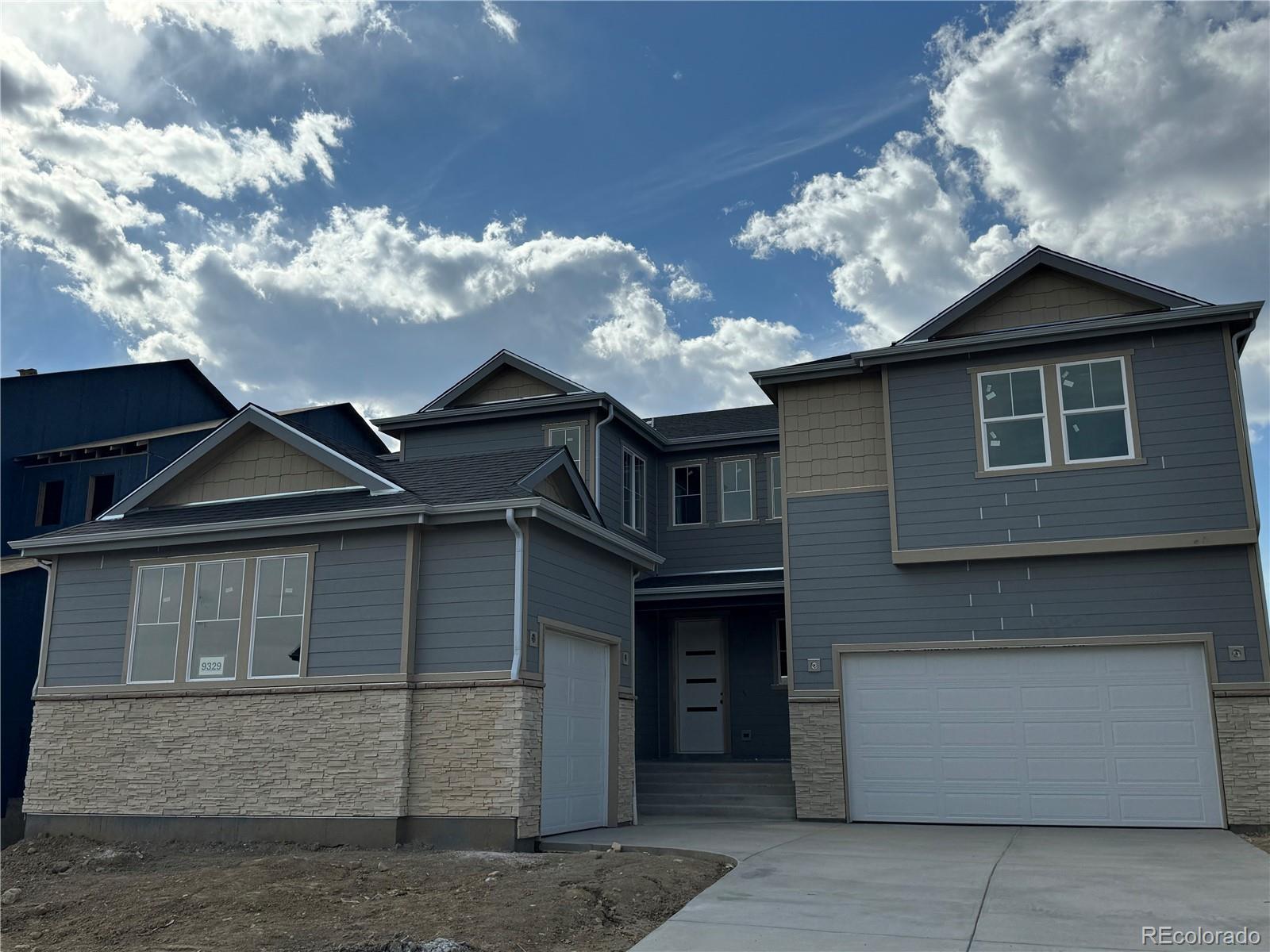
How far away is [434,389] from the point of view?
2091 cm

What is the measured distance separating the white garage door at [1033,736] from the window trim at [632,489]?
574cm

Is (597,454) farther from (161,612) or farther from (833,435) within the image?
(161,612)

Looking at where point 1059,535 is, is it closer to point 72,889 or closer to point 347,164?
point 72,889

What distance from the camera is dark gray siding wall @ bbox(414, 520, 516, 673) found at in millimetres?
12156

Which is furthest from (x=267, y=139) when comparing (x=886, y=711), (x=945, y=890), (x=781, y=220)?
(x=945, y=890)

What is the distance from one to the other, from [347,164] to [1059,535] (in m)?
12.9

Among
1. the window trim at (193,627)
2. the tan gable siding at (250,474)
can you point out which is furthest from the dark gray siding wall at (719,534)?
the window trim at (193,627)

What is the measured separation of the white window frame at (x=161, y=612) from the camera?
13.4m

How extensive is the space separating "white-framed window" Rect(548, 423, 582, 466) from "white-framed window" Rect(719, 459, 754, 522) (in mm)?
3221

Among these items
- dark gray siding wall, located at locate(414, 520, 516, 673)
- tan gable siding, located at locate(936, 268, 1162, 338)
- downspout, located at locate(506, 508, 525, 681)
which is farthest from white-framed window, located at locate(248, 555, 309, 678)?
tan gable siding, located at locate(936, 268, 1162, 338)

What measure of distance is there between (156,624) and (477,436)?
23.6ft

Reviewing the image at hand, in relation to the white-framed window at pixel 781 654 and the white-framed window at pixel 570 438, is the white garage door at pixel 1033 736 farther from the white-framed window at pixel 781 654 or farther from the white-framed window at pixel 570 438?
the white-framed window at pixel 570 438

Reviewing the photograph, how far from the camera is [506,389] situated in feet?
64.5

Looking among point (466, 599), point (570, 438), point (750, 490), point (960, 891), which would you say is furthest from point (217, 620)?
point (750, 490)
